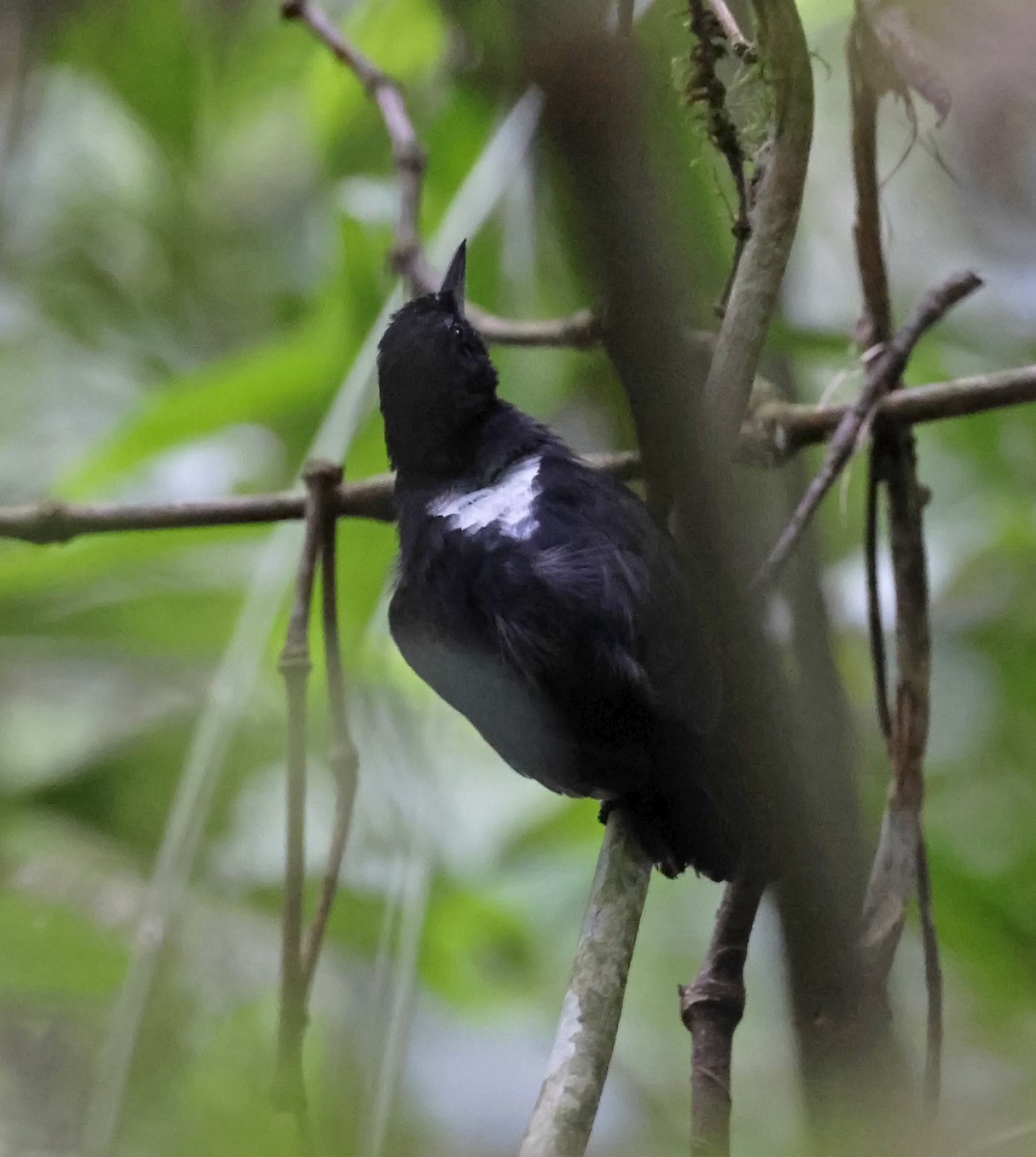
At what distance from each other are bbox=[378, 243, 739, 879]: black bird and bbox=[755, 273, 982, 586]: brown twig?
12cm

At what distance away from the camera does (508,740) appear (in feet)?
3.12

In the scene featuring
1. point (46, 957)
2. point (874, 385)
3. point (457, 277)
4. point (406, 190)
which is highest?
point (406, 190)

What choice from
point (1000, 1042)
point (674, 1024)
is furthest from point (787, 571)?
point (674, 1024)

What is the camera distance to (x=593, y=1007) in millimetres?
701

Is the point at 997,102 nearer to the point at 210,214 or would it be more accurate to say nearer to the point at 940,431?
the point at 940,431

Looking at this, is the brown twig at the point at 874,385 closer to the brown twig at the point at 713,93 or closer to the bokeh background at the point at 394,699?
the bokeh background at the point at 394,699

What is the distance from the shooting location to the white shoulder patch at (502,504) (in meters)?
0.96

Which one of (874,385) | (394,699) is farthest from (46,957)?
(874,385)

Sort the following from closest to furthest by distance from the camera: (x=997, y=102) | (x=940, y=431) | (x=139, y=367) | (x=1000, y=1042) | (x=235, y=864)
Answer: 1. (x=997, y=102)
2. (x=1000, y=1042)
3. (x=235, y=864)
4. (x=940, y=431)
5. (x=139, y=367)

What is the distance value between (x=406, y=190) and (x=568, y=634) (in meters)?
0.61

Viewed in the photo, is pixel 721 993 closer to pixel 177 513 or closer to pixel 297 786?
pixel 297 786

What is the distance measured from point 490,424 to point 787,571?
27cm

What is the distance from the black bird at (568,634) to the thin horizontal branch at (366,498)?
47 millimetres

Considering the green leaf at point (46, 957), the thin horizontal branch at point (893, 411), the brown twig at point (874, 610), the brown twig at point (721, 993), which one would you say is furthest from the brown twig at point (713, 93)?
the green leaf at point (46, 957)
